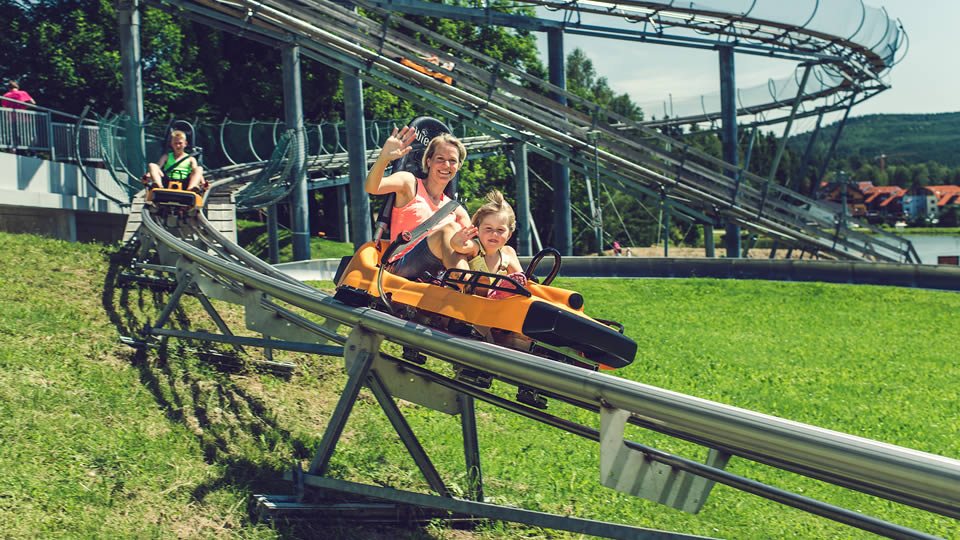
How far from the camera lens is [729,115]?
72.9 ft

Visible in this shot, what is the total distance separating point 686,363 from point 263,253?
910 inches

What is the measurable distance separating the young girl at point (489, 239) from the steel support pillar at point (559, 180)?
15843 millimetres

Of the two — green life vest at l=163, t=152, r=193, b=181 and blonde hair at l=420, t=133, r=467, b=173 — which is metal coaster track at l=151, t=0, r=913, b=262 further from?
blonde hair at l=420, t=133, r=467, b=173

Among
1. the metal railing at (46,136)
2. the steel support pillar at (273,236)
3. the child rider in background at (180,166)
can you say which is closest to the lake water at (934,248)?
the steel support pillar at (273,236)

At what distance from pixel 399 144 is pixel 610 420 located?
7.85 ft

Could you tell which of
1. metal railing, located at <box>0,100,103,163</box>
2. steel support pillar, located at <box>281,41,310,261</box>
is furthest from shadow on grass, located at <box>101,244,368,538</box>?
steel support pillar, located at <box>281,41,310,261</box>

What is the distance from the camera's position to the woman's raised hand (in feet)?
16.2

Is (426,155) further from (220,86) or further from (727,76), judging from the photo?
(220,86)

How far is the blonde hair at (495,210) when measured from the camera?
15.0 feet

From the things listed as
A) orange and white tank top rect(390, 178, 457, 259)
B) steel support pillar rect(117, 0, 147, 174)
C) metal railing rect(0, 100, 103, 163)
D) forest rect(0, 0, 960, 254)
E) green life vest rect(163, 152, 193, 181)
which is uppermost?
forest rect(0, 0, 960, 254)

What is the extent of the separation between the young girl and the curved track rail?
58 centimetres

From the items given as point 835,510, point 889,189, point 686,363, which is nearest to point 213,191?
point 686,363

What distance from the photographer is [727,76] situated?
71.6 ft

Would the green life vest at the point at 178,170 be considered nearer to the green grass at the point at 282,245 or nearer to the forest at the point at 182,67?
the forest at the point at 182,67
